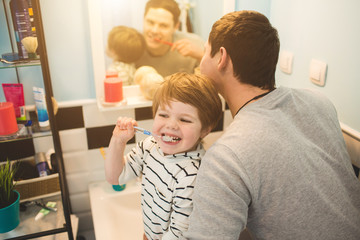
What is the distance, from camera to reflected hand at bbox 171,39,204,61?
1493 millimetres

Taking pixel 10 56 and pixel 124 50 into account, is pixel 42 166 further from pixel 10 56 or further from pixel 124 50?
pixel 124 50

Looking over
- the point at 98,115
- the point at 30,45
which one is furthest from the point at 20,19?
the point at 98,115

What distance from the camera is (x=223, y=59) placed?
99cm

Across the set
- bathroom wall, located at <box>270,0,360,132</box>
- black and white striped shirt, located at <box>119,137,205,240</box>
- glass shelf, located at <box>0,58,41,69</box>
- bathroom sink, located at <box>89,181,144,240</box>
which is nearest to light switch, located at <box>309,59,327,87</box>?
bathroom wall, located at <box>270,0,360,132</box>

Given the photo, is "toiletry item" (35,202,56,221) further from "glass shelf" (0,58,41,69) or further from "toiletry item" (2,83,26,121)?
"glass shelf" (0,58,41,69)

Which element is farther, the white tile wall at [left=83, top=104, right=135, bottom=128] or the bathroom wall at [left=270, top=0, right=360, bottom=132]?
the white tile wall at [left=83, top=104, right=135, bottom=128]

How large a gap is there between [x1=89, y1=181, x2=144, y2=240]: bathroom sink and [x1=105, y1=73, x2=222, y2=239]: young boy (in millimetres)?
379

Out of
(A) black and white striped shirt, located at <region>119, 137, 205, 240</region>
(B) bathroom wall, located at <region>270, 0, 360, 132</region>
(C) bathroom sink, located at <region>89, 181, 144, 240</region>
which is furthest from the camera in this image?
(C) bathroom sink, located at <region>89, 181, 144, 240</region>

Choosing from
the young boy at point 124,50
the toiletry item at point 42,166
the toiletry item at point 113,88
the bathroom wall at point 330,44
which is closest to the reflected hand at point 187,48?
the young boy at point 124,50

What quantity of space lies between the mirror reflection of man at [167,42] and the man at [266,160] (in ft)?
1.45

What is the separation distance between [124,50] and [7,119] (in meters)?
0.54

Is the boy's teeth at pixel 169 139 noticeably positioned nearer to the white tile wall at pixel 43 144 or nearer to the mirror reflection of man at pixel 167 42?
the mirror reflection of man at pixel 167 42

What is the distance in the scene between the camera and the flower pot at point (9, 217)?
1260 mm

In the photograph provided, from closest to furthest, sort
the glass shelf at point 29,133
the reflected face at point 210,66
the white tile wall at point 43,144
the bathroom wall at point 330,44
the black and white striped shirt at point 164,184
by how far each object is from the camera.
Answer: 1. the black and white striped shirt at point 164,184
2. the reflected face at point 210,66
3. the bathroom wall at point 330,44
4. the glass shelf at point 29,133
5. the white tile wall at point 43,144
